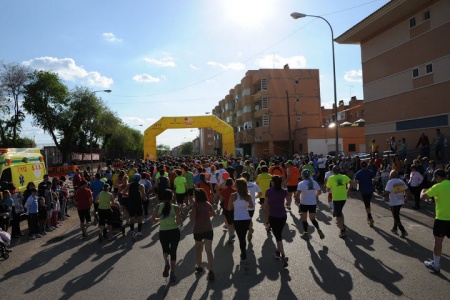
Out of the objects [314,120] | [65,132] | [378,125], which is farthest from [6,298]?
[314,120]

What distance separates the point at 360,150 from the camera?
1742 inches

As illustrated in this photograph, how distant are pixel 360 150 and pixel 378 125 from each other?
63.1 feet

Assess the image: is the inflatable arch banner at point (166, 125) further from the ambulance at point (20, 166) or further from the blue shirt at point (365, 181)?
the blue shirt at point (365, 181)

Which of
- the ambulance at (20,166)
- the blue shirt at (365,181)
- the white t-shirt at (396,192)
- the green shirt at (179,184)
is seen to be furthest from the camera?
the green shirt at (179,184)

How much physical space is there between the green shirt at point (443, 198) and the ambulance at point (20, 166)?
1204cm

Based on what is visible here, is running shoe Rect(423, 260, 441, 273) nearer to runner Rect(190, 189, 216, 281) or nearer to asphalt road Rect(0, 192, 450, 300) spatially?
asphalt road Rect(0, 192, 450, 300)

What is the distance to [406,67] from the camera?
22828 millimetres

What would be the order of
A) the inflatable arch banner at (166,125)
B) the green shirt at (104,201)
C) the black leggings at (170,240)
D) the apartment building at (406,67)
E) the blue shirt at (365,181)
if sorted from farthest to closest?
the inflatable arch banner at (166,125) < the apartment building at (406,67) < the blue shirt at (365,181) < the green shirt at (104,201) < the black leggings at (170,240)

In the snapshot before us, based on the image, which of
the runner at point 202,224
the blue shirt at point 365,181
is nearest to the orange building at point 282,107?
the blue shirt at point 365,181

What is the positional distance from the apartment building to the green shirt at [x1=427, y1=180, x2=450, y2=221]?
52.5 feet

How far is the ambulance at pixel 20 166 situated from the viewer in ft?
41.4

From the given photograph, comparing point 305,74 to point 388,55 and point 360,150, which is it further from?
point 388,55

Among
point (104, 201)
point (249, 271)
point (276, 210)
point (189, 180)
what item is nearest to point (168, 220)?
point (249, 271)

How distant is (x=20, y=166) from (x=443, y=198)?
13545mm
